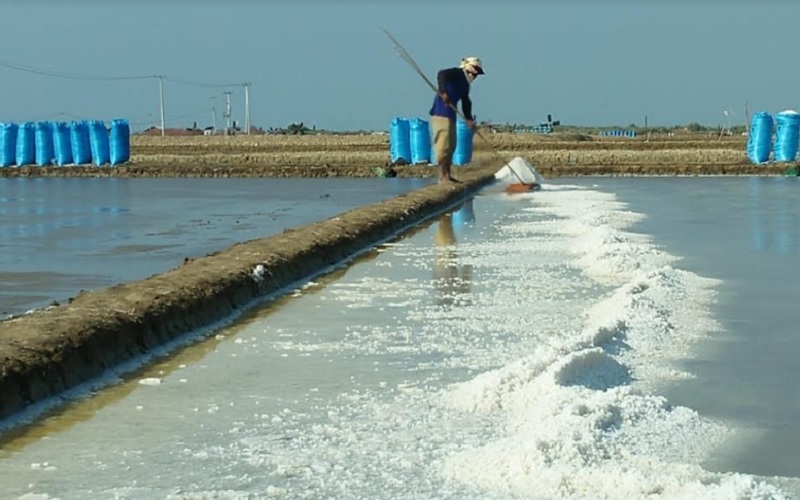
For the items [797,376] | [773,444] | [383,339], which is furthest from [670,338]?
[773,444]

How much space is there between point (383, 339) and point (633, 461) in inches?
82.8

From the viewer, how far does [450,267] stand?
8.02 metres

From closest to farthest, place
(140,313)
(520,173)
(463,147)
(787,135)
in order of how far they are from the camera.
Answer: (140,313)
(520,173)
(463,147)
(787,135)

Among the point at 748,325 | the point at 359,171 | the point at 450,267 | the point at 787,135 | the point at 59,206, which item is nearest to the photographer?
the point at 748,325

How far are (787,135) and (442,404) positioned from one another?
958 inches

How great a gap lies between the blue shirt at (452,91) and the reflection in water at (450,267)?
3757mm


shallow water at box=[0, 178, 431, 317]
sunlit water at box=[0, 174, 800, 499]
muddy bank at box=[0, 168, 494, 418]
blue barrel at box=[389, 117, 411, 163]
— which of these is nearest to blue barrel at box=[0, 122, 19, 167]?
shallow water at box=[0, 178, 431, 317]

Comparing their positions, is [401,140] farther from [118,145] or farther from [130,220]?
[130,220]

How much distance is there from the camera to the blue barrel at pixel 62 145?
28.6 metres

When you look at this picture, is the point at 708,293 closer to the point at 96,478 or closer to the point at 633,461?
the point at 633,461

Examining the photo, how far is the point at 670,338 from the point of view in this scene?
5.32 metres

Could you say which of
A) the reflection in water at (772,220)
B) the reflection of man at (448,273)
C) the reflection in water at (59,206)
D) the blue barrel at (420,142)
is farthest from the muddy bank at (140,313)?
the blue barrel at (420,142)

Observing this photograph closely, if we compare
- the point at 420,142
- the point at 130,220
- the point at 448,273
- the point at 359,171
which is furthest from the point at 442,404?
the point at 420,142

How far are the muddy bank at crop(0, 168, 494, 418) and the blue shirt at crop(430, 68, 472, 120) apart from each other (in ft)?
22.7
